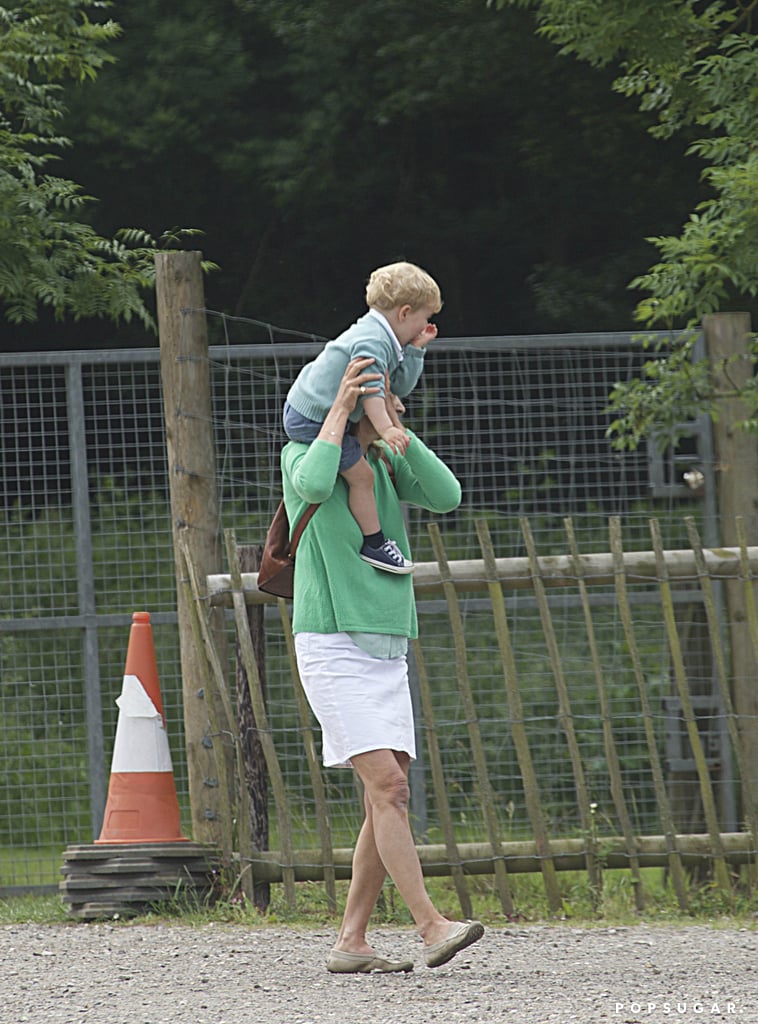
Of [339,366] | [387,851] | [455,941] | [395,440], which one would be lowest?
[455,941]

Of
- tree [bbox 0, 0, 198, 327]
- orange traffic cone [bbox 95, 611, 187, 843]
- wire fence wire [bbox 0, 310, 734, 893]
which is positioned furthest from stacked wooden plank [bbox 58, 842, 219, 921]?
tree [bbox 0, 0, 198, 327]

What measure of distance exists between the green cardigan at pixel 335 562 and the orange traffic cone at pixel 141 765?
1938 millimetres

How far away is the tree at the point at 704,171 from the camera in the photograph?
5926mm

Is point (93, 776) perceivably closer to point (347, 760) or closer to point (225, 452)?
point (225, 452)

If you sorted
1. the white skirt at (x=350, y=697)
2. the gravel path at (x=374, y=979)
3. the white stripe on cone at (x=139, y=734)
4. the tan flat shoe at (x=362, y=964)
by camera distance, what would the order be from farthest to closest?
the white stripe on cone at (x=139, y=734) → the tan flat shoe at (x=362, y=964) → the white skirt at (x=350, y=697) → the gravel path at (x=374, y=979)

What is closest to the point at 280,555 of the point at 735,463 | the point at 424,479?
the point at 424,479

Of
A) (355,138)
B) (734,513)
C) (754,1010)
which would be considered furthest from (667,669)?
(355,138)

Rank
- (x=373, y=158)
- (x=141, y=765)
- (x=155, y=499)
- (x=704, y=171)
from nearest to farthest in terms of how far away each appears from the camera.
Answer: (x=141, y=765) < (x=704, y=171) < (x=155, y=499) < (x=373, y=158)

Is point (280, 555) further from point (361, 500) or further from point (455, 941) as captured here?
point (455, 941)

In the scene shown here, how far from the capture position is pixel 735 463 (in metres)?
6.43

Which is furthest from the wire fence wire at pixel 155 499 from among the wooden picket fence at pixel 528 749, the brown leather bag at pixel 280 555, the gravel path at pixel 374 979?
the brown leather bag at pixel 280 555

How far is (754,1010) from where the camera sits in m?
3.79

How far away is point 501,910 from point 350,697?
1899mm

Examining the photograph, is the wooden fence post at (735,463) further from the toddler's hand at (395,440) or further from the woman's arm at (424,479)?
the toddler's hand at (395,440)
